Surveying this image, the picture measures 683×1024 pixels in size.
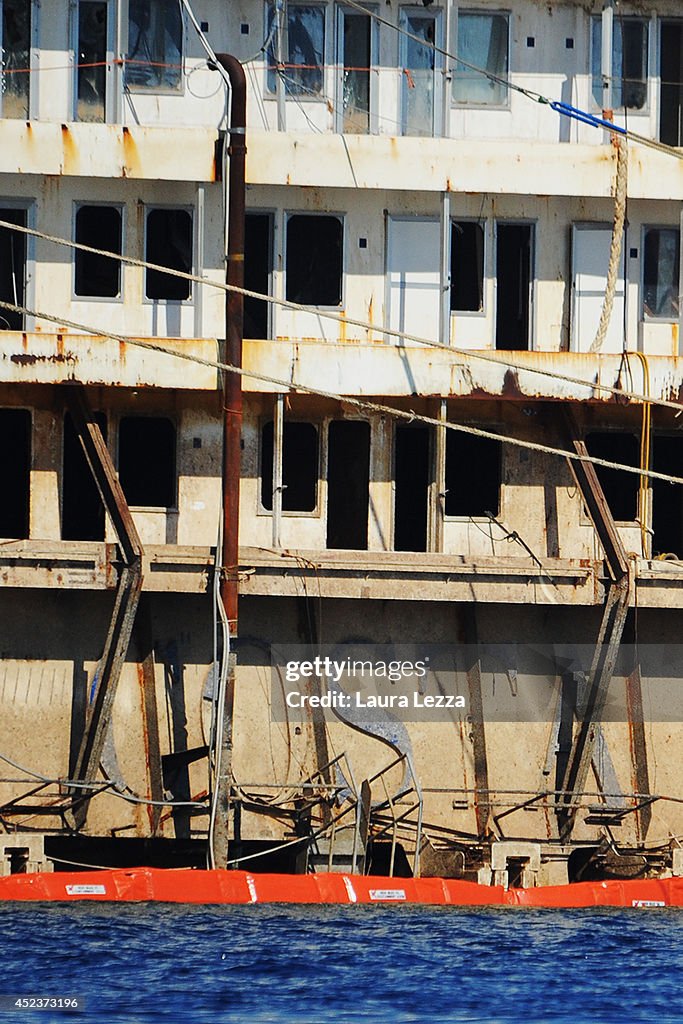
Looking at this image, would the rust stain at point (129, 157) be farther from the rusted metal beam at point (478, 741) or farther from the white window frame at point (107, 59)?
the rusted metal beam at point (478, 741)

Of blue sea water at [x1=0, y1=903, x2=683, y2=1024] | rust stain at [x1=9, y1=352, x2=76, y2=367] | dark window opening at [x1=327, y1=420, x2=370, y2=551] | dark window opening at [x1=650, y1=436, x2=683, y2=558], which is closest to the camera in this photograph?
blue sea water at [x1=0, y1=903, x2=683, y2=1024]

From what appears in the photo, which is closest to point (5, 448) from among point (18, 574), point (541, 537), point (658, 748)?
point (18, 574)

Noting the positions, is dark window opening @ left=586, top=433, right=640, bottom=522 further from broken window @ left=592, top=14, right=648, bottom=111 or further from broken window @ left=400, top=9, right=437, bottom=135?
broken window @ left=400, top=9, right=437, bottom=135

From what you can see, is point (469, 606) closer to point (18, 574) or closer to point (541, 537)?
point (541, 537)

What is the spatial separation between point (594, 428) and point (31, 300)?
8.34m

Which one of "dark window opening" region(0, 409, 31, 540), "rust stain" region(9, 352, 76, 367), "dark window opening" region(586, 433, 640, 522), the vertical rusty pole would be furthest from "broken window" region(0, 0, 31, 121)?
"dark window opening" region(586, 433, 640, 522)

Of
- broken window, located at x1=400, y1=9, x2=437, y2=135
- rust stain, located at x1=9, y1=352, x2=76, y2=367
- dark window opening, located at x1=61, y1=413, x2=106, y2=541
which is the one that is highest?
broken window, located at x1=400, y1=9, x2=437, y2=135

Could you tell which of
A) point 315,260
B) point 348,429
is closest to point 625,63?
point 315,260

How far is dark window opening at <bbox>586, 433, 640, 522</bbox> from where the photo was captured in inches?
1228

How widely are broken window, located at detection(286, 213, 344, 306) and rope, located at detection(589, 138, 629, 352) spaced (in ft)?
12.5

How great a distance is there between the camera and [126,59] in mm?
30281

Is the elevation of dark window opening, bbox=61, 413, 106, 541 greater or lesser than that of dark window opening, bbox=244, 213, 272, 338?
lesser

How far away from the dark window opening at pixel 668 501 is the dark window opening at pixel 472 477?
2.50 m

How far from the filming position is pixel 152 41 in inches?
1196
